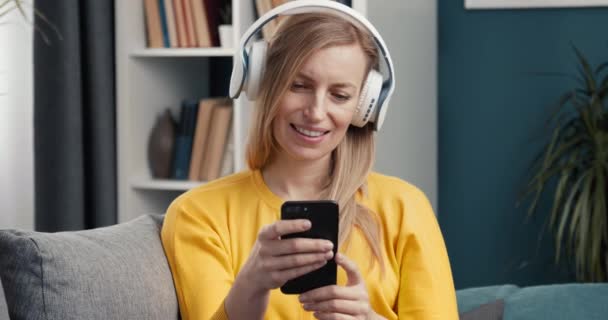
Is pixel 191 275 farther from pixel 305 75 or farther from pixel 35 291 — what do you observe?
pixel 305 75

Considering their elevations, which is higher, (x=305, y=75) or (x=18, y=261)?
(x=305, y=75)

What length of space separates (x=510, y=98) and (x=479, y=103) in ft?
0.36

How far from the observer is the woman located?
1.55 m

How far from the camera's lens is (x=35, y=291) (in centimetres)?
141

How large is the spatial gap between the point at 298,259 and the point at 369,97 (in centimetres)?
41

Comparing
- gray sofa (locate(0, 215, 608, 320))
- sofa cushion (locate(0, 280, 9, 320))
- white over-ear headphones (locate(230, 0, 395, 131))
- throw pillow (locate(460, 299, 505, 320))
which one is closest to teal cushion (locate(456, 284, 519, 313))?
throw pillow (locate(460, 299, 505, 320))

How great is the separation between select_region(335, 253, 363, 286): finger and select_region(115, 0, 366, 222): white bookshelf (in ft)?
5.25

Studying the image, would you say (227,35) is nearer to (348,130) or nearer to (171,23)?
(171,23)

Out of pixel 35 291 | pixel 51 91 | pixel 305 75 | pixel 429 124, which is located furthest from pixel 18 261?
pixel 429 124

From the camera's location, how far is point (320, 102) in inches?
60.9

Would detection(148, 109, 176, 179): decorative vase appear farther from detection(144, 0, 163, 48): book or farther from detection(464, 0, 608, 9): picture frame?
detection(464, 0, 608, 9): picture frame

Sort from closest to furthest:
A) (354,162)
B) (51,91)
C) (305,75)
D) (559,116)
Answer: (305,75) → (354,162) → (51,91) → (559,116)

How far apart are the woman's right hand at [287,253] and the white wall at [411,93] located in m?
1.60

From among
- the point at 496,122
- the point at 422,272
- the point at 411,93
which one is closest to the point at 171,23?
the point at 411,93
